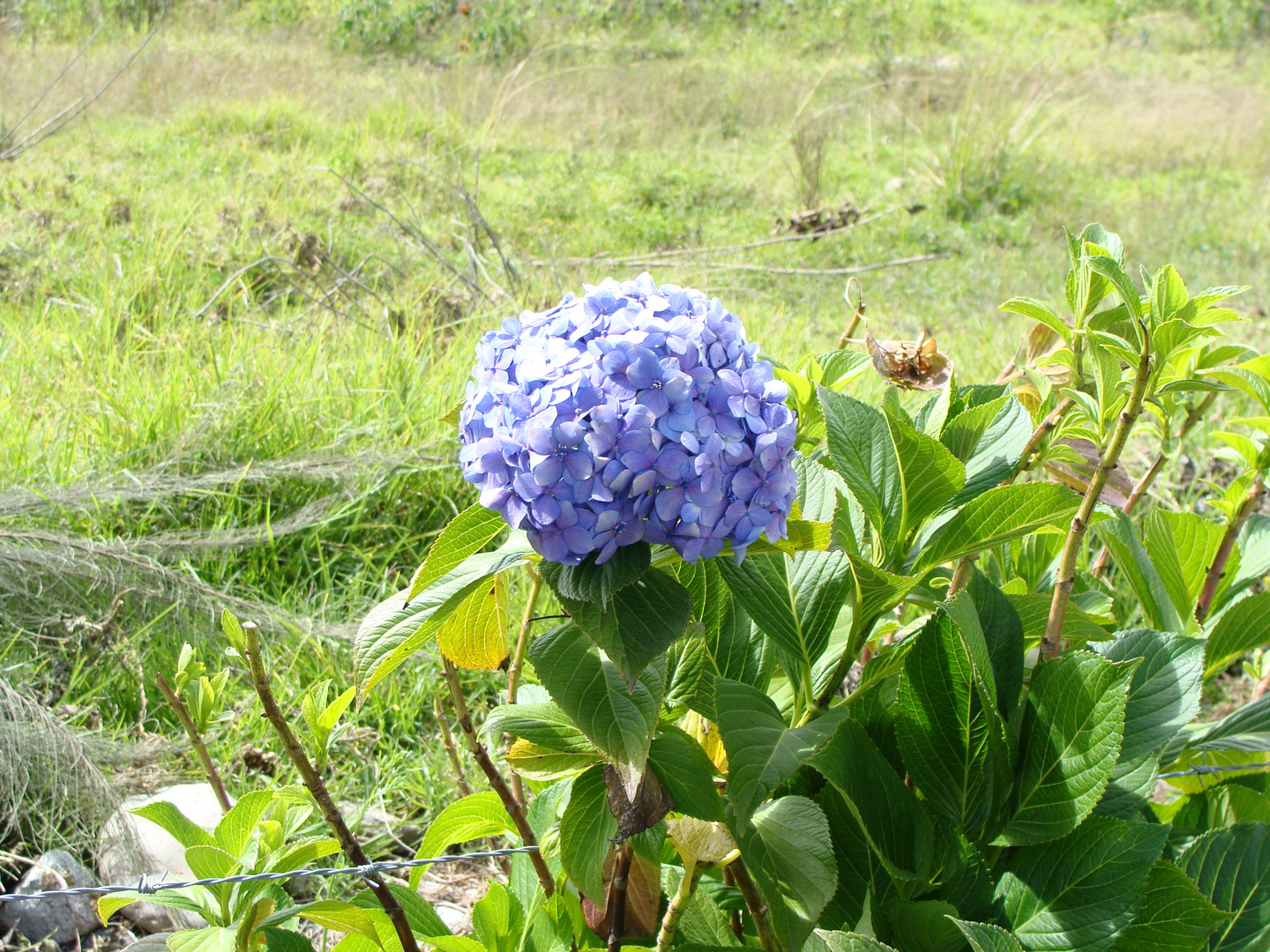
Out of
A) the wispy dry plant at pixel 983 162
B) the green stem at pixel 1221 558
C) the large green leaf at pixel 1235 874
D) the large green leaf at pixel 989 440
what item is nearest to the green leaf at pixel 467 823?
the large green leaf at pixel 989 440

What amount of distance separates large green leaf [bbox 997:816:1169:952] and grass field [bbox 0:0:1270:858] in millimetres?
1165

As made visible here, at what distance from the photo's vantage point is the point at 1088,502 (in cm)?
87

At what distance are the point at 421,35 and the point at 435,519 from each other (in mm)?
10199

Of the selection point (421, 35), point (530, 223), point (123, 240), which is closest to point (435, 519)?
point (123, 240)

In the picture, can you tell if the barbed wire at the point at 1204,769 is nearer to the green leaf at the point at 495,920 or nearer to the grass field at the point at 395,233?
the green leaf at the point at 495,920

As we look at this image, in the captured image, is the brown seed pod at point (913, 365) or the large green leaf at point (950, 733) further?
the brown seed pod at point (913, 365)

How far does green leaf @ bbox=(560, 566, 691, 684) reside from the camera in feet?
2.07

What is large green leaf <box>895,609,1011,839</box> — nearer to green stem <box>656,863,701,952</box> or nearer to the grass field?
green stem <box>656,863,701,952</box>

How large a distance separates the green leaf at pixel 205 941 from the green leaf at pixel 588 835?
301 mm

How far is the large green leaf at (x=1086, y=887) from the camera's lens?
2.65ft

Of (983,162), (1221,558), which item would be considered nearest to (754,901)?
(1221,558)

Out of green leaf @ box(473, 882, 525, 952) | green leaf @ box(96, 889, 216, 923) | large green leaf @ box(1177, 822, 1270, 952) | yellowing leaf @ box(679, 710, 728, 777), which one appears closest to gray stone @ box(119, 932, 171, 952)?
green leaf @ box(96, 889, 216, 923)

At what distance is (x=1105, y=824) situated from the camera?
83cm

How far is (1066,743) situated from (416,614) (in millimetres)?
569
